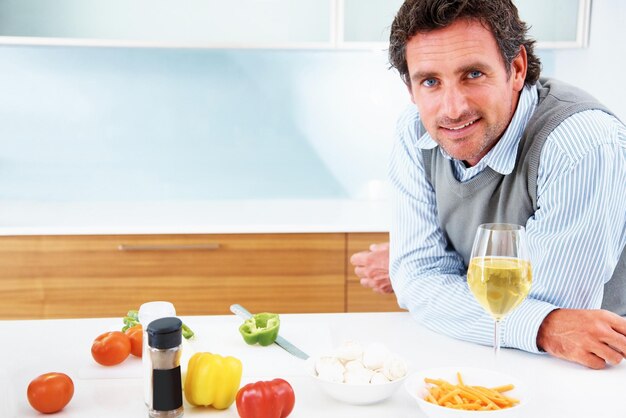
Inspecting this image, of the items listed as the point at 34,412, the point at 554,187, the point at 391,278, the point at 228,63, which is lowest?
the point at 34,412

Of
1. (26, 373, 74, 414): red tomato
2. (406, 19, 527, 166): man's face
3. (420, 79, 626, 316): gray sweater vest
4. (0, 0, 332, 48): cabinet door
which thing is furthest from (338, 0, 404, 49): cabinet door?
(26, 373, 74, 414): red tomato

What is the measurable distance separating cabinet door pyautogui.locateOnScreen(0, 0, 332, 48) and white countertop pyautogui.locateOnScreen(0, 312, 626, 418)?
5.80ft

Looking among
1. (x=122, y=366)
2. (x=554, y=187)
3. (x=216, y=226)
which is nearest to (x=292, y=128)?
(x=216, y=226)

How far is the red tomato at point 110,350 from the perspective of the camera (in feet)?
4.51

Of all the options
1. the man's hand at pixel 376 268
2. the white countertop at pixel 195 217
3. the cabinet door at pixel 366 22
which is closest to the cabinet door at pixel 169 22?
the cabinet door at pixel 366 22

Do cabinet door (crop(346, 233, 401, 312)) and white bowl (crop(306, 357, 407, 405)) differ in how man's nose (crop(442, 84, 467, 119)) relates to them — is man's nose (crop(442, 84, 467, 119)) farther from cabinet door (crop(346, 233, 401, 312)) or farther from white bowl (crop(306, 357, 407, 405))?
cabinet door (crop(346, 233, 401, 312))

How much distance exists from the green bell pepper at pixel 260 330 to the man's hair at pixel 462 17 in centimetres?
74

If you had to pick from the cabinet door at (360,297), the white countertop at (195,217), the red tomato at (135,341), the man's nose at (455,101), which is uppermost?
the man's nose at (455,101)

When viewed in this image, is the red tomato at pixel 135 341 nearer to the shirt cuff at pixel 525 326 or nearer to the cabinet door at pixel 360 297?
the shirt cuff at pixel 525 326

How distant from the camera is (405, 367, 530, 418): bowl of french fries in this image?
112cm

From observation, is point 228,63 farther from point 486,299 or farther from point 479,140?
point 486,299

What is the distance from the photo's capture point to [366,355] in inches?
48.9

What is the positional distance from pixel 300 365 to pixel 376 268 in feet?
2.41

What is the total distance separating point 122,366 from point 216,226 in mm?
1681
